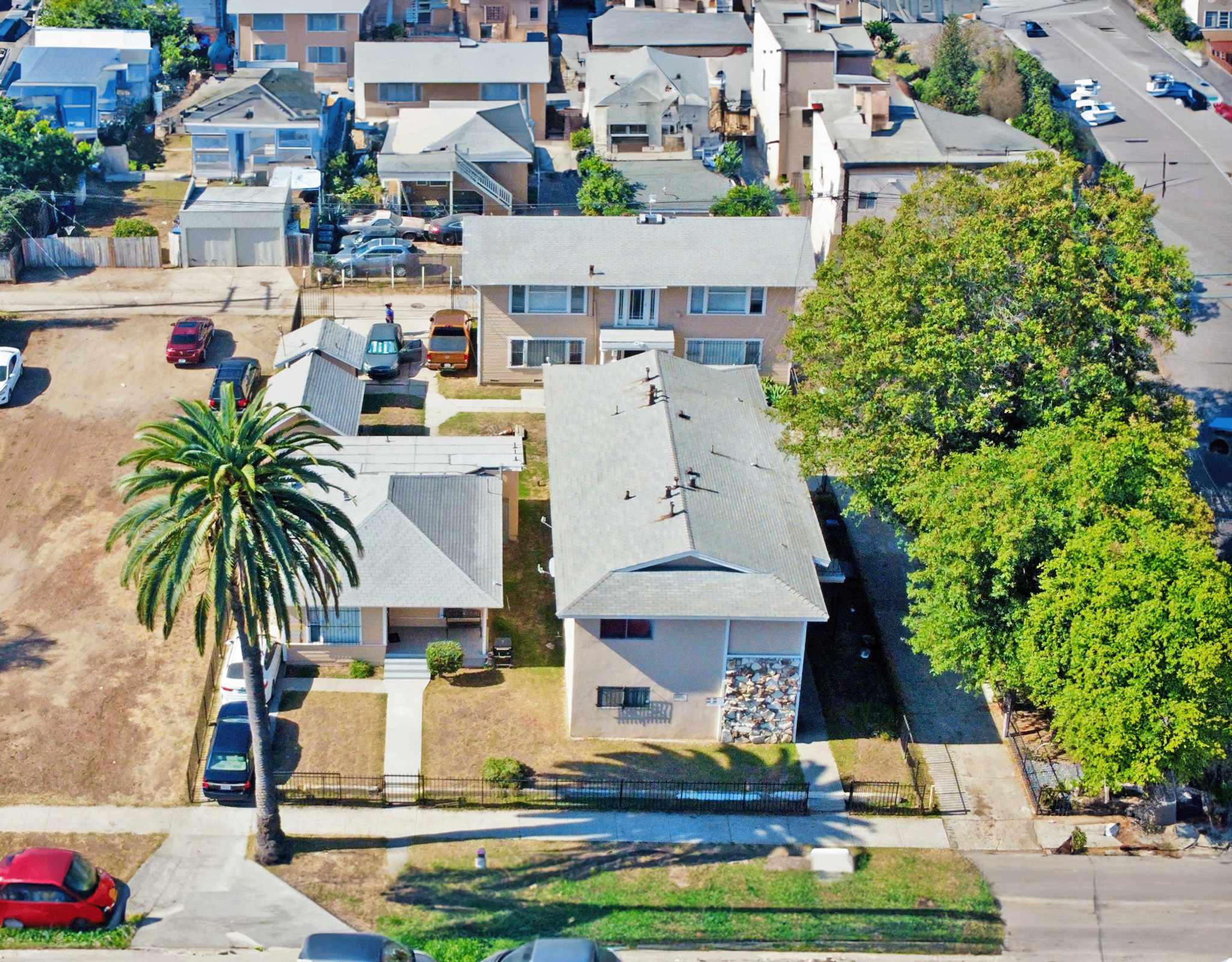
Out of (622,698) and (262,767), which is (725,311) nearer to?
(622,698)

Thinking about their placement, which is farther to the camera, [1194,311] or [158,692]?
[1194,311]

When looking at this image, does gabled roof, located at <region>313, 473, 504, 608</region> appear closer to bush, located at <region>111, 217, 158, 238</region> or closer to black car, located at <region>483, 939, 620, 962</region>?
black car, located at <region>483, 939, 620, 962</region>

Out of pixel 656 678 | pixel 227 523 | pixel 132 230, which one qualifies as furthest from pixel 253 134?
pixel 227 523

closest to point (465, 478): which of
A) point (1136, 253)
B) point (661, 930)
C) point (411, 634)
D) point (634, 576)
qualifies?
point (411, 634)

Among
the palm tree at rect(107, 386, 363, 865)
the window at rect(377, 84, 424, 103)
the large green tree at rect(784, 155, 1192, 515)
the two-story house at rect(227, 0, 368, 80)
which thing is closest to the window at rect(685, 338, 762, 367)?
the large green tree at rect(784, 155, 1192, 515)

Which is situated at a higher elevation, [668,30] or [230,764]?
[668,30]

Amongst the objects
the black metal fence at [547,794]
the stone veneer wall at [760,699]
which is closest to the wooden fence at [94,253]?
the black metal fence at [547,794]

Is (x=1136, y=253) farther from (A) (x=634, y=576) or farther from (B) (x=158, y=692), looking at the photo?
(B) (x=158, y=692)
